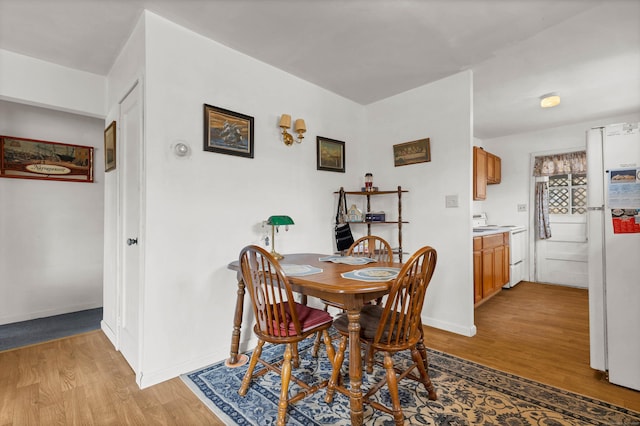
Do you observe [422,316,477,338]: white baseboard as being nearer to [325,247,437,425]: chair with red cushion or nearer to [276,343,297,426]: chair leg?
[325,247,437,425]: chair with red cushion

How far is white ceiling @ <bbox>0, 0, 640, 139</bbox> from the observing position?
6.55ft

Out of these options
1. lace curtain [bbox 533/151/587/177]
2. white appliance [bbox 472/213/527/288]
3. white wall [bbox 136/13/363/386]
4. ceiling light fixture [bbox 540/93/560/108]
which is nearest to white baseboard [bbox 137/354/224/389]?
white wall [bbox 136/13/363/386]

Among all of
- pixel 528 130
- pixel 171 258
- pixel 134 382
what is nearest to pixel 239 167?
pixel 171 258

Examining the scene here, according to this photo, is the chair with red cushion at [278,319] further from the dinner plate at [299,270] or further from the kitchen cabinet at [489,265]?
the kitchen cabinet at [489,265]

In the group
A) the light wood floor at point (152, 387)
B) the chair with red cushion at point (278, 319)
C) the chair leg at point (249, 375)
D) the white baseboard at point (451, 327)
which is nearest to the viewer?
the chair with red cushion at point (278, 319)

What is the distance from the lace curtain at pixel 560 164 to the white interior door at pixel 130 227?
5.46 meters

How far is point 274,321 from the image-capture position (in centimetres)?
175

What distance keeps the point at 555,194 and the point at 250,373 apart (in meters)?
5.24

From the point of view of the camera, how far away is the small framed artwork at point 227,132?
234cm

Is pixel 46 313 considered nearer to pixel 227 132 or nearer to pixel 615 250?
pixel 227 132

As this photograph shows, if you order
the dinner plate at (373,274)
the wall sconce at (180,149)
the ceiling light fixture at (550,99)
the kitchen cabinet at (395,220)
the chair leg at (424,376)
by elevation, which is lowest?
the chair leg at (424,376)

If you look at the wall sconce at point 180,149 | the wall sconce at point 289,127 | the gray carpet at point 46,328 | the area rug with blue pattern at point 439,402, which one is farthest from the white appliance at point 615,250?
the gray carpet at point 46,328

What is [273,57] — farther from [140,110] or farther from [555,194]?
[555,194]

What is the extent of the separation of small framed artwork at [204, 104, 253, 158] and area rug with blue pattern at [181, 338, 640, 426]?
5.47ft
